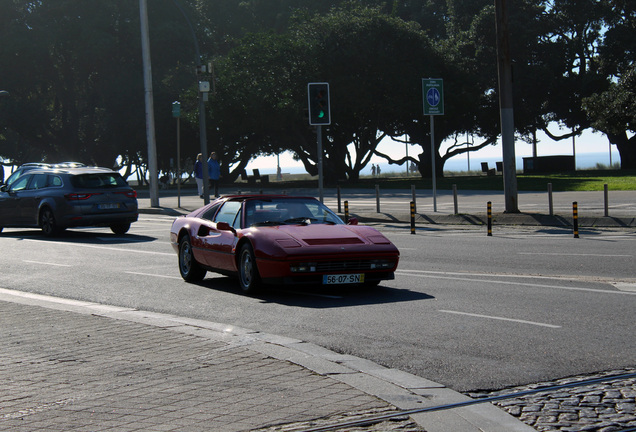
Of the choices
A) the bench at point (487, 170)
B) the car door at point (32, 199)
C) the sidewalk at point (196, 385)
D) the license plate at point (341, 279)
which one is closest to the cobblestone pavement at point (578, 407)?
the sidewalk at point (196, 385)

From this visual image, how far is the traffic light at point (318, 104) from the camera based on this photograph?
22.8 metres

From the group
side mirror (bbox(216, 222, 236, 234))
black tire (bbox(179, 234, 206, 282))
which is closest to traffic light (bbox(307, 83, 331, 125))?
black tire (bbox(179, 234, 206, 282))

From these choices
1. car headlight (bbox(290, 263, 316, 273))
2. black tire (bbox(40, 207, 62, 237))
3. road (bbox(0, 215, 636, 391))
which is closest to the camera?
road (bbox(0, 215, 636, 391))

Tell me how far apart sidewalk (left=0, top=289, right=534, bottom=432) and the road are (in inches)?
23.6

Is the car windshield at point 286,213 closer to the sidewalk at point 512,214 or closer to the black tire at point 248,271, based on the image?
the black tire at point 248,271

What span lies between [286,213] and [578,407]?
6.91 metres

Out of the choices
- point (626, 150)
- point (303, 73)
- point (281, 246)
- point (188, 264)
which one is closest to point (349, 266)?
point (281, 246)

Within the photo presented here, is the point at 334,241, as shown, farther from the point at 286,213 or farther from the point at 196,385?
the point at 196,385

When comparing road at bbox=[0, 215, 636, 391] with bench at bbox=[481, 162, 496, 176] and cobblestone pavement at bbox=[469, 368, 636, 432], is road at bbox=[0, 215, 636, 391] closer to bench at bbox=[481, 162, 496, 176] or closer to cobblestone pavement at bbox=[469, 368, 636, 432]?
cobblestone pavement at bbox=[469, 368, 636, 432]

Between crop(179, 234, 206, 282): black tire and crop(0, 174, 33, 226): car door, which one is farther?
crop(0, 174, 33, 226): car door

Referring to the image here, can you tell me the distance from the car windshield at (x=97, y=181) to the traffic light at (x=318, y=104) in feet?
17.0

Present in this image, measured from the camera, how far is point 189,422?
5375 millimetres

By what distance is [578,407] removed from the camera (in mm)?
5676

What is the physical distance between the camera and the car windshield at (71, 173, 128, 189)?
70.7 feet
